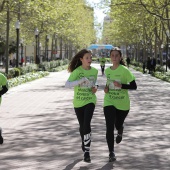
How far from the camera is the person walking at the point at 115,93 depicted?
7594 millimetres

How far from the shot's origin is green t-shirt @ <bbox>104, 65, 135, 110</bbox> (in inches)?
302

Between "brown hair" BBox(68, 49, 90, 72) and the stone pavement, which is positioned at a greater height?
"brown hair" BBox(68, 49, 90, 72)

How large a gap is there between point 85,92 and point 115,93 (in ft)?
1.49

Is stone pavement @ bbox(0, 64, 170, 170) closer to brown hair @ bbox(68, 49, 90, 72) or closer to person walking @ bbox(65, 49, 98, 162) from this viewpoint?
person walking @ bbox(65, 49, 98, 162)

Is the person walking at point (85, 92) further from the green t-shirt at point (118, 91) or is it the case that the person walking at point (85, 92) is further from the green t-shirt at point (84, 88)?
the green t-shirt at point (118, 91)

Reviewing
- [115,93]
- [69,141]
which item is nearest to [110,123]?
[115,93]

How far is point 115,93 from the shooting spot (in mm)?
7676

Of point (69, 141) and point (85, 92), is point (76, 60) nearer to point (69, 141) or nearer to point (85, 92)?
point (85, 92)

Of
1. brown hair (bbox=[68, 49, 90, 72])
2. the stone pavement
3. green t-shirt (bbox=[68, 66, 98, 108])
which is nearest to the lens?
the stone pavement

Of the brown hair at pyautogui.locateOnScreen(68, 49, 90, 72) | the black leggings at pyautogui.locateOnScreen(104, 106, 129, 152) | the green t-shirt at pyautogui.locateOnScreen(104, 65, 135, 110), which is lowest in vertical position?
the black leggings at pyautogui.locateOnScreen(104, 106, 129, 152)

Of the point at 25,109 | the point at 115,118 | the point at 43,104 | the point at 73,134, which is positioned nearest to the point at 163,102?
Answer: the point at 43,104

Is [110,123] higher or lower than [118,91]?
lower

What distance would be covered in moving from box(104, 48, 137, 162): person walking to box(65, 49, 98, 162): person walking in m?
0.22

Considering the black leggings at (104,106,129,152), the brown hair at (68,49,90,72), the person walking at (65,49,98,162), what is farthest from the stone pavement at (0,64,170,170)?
the brown hair at (68,49,90,72)
